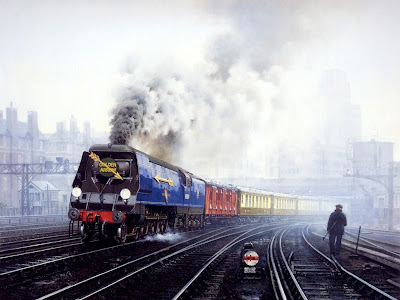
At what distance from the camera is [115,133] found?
20656 mm

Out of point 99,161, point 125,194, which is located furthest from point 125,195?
point 99,161

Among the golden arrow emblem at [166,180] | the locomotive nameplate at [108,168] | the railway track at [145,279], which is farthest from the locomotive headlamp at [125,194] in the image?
the golden arrow emblem at [166,180]

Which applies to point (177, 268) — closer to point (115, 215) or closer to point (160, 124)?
point (115, 215)

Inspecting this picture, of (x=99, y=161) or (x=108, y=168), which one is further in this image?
(x=99, y=161)

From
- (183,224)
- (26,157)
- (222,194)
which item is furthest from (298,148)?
(183,224)

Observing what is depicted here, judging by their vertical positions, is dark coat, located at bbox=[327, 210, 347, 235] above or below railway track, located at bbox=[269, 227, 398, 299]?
above

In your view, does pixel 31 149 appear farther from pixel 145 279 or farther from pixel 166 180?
pixel 145 279

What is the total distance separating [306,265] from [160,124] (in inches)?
577

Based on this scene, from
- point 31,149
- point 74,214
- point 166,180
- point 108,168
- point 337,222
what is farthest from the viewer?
point 31,149

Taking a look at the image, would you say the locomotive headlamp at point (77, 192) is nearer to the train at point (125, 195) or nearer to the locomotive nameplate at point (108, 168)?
the train at point (125, 195)

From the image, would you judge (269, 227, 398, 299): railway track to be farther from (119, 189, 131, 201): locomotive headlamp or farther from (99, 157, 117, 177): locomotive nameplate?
(99, 157, 117, 177): locomotive nameplate

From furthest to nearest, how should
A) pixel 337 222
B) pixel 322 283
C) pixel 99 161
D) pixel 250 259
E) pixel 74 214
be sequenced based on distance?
pixel 337 222 → pixel 99 161 → pixel 74 214 → pixel 250 259 → pixel 322 283

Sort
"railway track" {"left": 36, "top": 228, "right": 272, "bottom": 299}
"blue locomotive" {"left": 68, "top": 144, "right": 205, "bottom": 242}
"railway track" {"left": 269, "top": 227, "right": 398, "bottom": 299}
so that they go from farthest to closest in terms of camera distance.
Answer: "blue locomotive" {"left": 68, "top": 144, "right": 205, "bottom": 242}, "railway track" {"left": 269, "top": 227, "right": 398, "bottom": 299}, "railway track" {"left": 36, "top": 228, "right": 272, "bottom": 299}

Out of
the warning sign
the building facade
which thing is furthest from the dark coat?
the building facade
